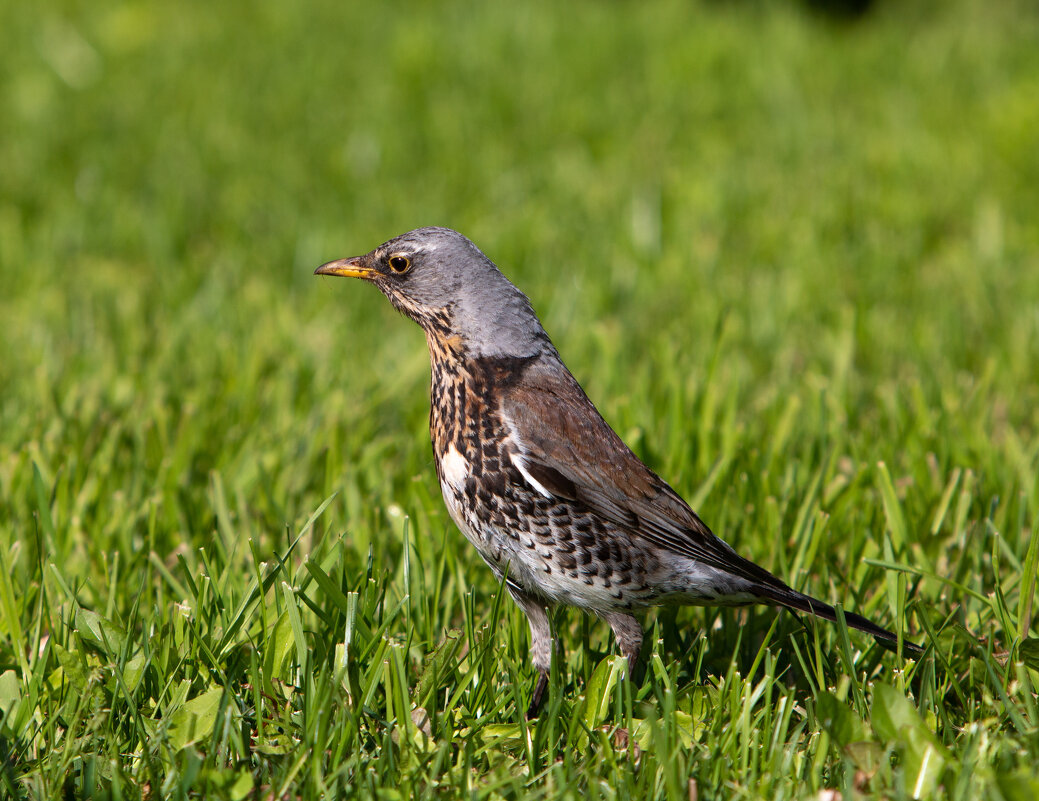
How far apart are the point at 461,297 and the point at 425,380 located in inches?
85.1

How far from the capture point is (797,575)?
12.3ft

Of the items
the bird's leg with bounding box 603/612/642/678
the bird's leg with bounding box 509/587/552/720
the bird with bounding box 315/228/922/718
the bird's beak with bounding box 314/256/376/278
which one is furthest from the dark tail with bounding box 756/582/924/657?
the bird's beak with bounding box 314/256/376/278

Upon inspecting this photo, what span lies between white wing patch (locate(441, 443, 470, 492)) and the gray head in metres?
0.32

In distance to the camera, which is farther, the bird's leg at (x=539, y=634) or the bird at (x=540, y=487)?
the bird's leg at (x=539, y=634)

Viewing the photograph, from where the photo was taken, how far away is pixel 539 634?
339 centimetres

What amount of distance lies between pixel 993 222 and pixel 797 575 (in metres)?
4.70

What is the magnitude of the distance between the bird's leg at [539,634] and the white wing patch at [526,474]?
0.41 metres

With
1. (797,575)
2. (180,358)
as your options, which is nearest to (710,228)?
(180,358)

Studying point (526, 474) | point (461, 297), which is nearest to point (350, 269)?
A: point (461, 297)

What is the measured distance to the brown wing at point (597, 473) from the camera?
319 cm

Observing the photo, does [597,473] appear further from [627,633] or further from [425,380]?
[425,380]

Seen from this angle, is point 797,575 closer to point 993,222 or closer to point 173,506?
point 173,506

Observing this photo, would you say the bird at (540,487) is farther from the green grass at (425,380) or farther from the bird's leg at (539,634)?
the green grass at (425,380)

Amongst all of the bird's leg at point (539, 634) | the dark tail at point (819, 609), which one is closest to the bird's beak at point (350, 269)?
the bird's leg at point (539, 634)
